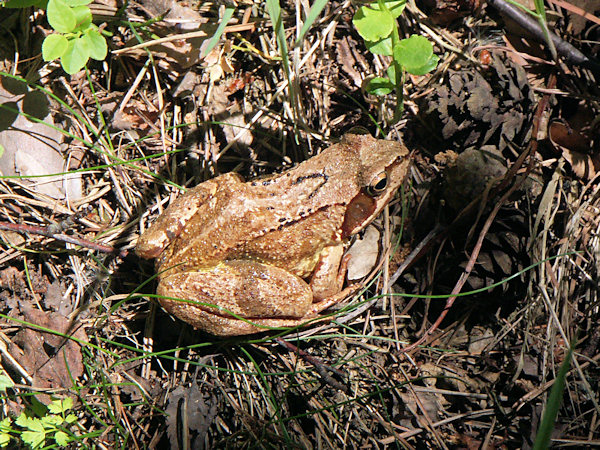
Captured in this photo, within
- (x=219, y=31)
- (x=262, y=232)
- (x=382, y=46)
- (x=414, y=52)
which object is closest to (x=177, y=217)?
(x=262, y=232)

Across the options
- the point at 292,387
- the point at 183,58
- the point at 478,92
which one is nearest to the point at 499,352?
the point at 292,387

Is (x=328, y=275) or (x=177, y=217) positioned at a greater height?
(x=177, y=217)

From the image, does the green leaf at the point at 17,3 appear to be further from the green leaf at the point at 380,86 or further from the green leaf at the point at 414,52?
the green leaf at the point at 414,52

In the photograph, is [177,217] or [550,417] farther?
[177,217]

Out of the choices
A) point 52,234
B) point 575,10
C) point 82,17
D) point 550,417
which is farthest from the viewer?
point 575,10

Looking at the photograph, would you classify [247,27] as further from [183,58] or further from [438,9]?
[438,9]

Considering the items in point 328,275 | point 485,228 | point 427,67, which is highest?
point 427,67

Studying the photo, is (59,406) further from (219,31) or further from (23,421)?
(219,31)

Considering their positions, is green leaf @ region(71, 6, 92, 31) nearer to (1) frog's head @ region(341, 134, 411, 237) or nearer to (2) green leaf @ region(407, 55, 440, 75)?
(1) frog's head @ region(341, 134, 411, 237)
